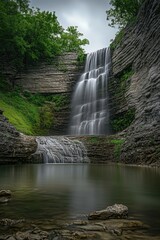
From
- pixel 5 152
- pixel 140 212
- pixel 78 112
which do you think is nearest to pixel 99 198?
pixel 140 212

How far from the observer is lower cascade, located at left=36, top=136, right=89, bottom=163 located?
2014cm

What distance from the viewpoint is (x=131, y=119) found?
80.7ft

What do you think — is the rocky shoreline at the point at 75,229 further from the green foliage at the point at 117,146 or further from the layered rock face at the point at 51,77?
the layered rock face at the point at 51,77

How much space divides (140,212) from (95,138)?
16.6 metres

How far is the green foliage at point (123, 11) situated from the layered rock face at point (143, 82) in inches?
155

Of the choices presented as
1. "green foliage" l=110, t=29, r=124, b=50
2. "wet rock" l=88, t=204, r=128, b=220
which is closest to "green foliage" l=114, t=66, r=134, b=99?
"green foliage" l=110, t=29, r=124, b=50

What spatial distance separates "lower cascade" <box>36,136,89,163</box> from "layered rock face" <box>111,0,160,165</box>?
11.1 ft

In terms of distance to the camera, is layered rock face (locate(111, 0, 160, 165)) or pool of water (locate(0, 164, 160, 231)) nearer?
pool of water (locate(0, 164, 160, 231))

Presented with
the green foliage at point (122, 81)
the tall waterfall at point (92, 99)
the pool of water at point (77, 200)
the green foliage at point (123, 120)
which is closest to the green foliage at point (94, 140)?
the green foliage at point (123, 120)

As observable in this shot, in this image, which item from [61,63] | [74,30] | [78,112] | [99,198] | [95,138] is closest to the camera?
[99,198]

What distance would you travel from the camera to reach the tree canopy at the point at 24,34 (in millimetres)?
31616

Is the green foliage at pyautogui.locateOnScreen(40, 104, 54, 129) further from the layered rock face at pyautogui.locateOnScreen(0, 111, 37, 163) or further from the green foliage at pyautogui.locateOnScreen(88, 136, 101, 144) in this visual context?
the layered rock face at pyautogui.locateOnScreen(0, 111, 37, 163)

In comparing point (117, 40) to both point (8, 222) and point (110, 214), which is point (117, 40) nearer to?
point (110, 214)

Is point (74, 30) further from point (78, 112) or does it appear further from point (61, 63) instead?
point (78, 112)
